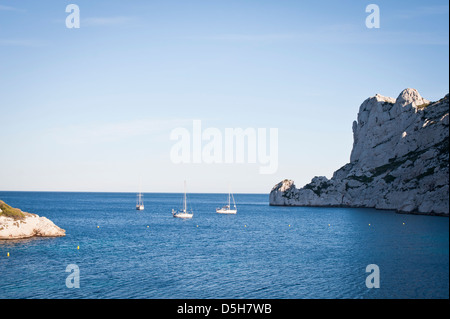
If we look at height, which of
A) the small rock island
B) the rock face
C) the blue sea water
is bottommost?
the blue sea water

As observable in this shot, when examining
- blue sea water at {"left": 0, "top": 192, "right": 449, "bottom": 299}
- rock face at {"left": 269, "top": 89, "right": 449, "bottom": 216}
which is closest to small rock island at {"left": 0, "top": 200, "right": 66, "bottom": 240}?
blue sea water at {"left": 0, "top": 192, "right": 449, "bottom": 299}

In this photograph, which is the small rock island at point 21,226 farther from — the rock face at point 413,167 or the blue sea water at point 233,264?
the rock face at point 413,167

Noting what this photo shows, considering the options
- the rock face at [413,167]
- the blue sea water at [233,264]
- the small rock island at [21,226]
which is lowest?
the blue sea water at [233,264]

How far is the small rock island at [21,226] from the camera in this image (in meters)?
85.1

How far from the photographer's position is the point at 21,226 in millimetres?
87375

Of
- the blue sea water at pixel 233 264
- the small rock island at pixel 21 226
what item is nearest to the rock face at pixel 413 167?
the blue sea water at pixel 233 264

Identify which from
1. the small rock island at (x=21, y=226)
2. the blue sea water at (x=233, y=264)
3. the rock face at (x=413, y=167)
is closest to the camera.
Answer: the blue sea water at (x=233, y=264)

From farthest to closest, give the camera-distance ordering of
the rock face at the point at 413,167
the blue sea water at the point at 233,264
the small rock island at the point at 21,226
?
the rock face at the point at 413,167 → the small rock island at the point at 21,226 → the blue sea water at the point at 233,264

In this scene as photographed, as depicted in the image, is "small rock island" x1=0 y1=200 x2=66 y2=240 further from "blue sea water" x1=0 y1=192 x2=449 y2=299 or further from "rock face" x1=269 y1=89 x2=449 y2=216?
"rock face" x1=269 y1=89 x2=449 y2=216

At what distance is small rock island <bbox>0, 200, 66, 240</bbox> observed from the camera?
8512cm

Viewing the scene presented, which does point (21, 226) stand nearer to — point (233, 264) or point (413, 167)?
point (233, 264)

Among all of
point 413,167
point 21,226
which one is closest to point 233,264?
point 21,226

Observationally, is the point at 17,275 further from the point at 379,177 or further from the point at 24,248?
the point at 379,177
